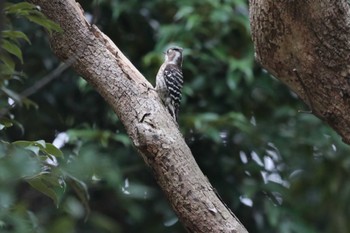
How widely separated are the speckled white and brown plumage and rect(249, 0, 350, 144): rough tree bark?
2.74 ft

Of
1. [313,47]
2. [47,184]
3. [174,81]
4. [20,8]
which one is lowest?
[174,81]

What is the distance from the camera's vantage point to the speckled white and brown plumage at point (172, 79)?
4539mm

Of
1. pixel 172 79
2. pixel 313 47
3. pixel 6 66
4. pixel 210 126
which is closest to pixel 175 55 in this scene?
pixel 172 79

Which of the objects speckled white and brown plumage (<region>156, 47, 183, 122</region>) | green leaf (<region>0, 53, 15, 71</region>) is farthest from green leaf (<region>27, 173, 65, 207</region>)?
speckled white and brown plumage (<region>156, 47, 183, 122</region>)

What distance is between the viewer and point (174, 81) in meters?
4.78

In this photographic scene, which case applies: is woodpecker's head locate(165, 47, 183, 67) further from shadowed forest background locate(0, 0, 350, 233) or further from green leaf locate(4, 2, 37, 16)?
green leaf locate(4, 2, 37, 16)

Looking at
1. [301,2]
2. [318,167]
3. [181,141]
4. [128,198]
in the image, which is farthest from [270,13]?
[318,167]

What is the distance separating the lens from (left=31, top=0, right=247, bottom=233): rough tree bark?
3.33m

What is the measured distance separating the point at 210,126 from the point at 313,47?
5.72ft

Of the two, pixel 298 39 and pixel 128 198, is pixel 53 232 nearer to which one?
pixel 298 39

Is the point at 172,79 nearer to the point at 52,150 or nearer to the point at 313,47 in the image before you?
the point at 313,47

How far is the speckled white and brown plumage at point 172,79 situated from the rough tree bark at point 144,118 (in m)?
0.75

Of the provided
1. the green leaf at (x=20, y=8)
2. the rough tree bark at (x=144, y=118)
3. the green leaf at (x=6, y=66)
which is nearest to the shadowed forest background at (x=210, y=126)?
the rough tree bark at (x=144, y=118)

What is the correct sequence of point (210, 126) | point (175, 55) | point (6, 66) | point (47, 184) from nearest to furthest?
point (47, 184) → point (6, 66) → point (175, 55) → point (210, 126)
